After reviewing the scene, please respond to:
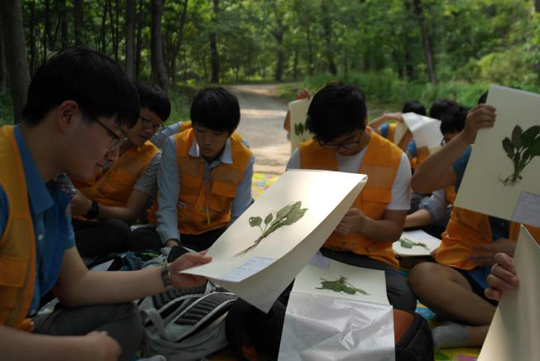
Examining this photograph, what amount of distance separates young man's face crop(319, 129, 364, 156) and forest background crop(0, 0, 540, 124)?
4.98 metres

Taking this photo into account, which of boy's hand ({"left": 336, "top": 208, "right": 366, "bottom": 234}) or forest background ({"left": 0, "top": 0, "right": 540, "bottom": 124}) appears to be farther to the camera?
forest background ({"left": 0, "top": 0, "right": 540, "bottom": 124})

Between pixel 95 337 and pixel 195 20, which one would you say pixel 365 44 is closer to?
pixel 195 20

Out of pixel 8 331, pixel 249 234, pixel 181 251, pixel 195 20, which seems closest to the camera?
pixel 8 331

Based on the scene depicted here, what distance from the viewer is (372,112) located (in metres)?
13.9

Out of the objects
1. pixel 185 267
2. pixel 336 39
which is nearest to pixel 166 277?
pixel 185 267

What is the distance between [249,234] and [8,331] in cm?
78

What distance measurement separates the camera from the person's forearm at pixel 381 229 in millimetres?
2251

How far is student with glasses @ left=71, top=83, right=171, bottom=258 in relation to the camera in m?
2.62

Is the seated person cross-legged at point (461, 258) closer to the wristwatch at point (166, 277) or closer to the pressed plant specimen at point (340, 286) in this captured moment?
the pressed plant specimen at point (340, 286)

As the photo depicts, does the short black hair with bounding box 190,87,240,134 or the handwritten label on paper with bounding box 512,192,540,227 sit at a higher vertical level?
the short black hair with bounding box 190,87,240,134

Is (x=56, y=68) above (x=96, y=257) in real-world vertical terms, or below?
above

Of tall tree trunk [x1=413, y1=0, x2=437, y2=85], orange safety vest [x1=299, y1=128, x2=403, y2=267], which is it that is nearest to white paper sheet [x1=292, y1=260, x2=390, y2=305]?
orange safety vest [x1=299, y1=128, x2=403, y2=267]

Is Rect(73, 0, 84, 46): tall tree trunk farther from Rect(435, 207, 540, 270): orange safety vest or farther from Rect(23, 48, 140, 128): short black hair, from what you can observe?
A: Rect(23, 48, 140, 128): short black hair

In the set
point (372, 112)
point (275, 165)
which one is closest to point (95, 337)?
point (275, 165)
